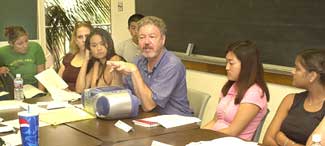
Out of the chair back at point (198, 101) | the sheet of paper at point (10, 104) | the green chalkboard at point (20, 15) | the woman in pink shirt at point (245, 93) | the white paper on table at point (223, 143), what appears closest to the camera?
the white paper on table at point (223, 143)

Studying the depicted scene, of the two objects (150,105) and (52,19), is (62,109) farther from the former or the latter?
(52,19)

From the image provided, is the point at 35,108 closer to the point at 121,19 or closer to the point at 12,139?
the point at 12,139

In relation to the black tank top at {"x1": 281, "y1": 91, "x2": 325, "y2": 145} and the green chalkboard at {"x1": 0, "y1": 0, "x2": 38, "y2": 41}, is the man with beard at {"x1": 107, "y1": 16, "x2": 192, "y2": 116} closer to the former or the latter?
the black tank top at {"x1": 281, "y1": 91, "x2": 325, "y2": 145}

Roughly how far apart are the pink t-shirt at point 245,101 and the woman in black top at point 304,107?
0.10 meters

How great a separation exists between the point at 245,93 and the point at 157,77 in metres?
0.58

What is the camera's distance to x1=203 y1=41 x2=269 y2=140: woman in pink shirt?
2.62 metres

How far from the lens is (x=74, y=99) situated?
3146 mm

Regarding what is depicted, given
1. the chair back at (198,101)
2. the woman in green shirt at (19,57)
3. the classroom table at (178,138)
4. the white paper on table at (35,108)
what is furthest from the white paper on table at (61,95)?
the classroom table at (178,138)

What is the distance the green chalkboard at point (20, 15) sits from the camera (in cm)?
503

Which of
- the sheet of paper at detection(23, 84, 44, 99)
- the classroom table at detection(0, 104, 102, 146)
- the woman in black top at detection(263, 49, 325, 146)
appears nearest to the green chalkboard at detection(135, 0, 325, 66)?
the woman in black top at detection(263, 49, 325, 146)

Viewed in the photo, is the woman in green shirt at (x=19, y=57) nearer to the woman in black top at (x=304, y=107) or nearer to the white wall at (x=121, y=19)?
the white wall at (x=121, y=19)

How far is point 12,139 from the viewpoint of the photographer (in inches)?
85.0

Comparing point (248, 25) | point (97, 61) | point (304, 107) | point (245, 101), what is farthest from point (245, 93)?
point (97, 61)

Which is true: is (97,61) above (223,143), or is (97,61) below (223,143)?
above
